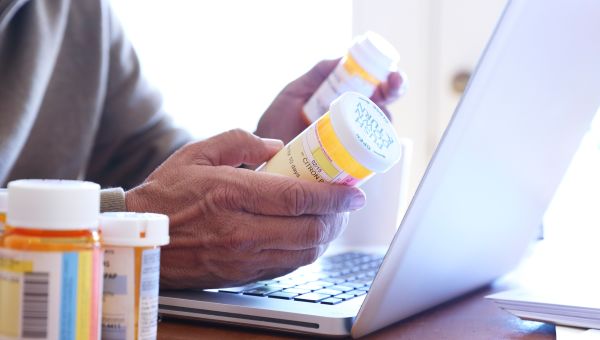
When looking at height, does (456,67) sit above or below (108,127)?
above

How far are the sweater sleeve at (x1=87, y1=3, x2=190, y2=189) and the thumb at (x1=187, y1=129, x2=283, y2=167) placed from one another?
59 centimetres

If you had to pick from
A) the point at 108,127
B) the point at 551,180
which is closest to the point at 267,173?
the point at 551,180

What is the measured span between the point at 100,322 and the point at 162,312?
190 mm

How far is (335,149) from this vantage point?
50cm

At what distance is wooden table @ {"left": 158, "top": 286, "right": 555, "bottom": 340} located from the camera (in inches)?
21.1

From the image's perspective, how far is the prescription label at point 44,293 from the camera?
36 cm

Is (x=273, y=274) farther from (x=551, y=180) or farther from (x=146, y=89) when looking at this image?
(x=146, y=89)

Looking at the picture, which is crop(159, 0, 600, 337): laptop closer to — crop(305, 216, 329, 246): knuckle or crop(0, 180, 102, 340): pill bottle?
crop(305, 216, 329, 246): knuckle

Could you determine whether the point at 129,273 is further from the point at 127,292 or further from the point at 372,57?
the point at 372,57

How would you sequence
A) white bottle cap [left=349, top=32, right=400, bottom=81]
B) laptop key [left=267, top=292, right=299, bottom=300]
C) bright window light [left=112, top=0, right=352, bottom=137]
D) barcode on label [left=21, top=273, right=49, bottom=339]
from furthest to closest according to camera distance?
bright window light [left=112, top=0, right=352, bottom=137]
white bottle cap [left=349, top=32, right=400, bottom=81]
laptop key [left=267, top=292, right=299, bottom=300]
barcode on label [left=21, top=273, right=49, bottom=339]

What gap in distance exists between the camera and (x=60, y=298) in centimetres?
36

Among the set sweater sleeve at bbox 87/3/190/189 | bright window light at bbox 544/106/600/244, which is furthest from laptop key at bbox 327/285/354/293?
bright window light at bbox 544/106/600/244

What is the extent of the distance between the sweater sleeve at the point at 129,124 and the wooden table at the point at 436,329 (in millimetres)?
673

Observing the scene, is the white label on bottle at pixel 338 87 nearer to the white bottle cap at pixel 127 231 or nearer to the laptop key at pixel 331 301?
the laptop key at pixel 331 301
